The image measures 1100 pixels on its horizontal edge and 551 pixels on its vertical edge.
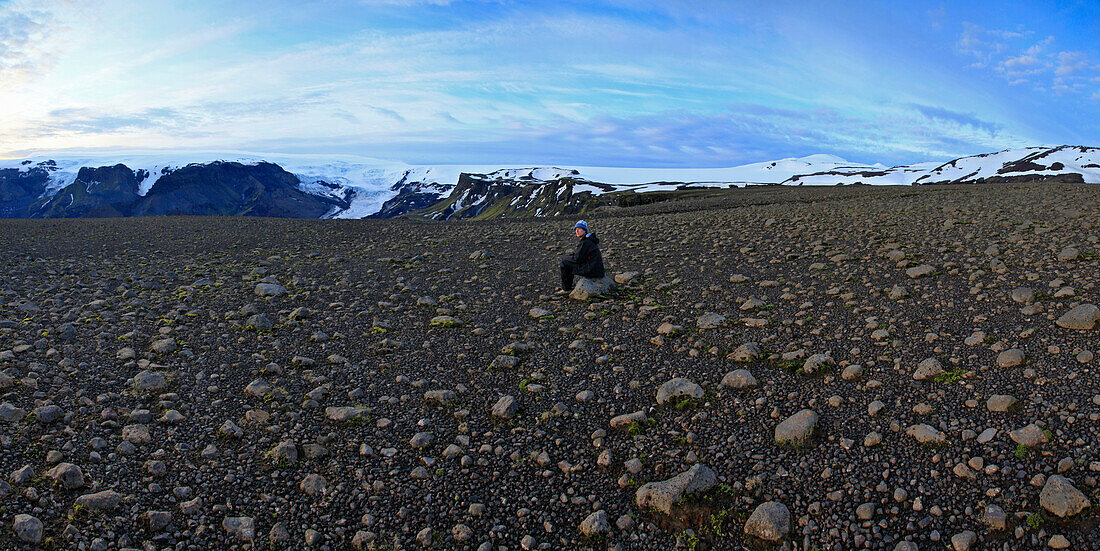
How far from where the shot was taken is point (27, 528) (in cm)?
461

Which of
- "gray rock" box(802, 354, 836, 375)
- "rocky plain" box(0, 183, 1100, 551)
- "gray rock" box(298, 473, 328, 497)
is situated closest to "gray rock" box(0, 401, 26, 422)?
"rocky plain" box(0, 183, 1100, 551)

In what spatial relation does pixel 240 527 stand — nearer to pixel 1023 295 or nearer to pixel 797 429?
pixel 797 429

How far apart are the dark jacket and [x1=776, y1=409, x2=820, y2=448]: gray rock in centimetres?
667

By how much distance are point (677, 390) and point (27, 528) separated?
21.0 feet

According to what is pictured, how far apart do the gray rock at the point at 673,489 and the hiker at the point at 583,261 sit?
7.35 m

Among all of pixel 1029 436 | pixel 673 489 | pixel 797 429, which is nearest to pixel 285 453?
pixel 673 489

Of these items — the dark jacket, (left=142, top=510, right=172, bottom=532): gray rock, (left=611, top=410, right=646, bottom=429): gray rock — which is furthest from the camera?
the dark jacket

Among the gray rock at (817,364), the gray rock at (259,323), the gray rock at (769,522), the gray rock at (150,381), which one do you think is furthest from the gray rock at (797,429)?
the gray rock at (259,323)

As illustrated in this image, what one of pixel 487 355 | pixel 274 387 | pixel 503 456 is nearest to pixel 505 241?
pixel 487 355

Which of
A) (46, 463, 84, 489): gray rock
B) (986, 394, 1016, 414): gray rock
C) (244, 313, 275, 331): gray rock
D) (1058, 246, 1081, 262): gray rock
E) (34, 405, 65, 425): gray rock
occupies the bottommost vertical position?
(46, 463, 84, 489): gray rock

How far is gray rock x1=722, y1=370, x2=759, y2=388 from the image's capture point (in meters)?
7.24

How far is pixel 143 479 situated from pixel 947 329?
10.2m

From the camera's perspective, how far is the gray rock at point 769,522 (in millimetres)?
4699

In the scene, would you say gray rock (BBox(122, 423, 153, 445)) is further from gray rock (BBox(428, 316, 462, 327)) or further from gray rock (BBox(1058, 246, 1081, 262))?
gray rock (BBox(1058, 246, 1081, 262))
